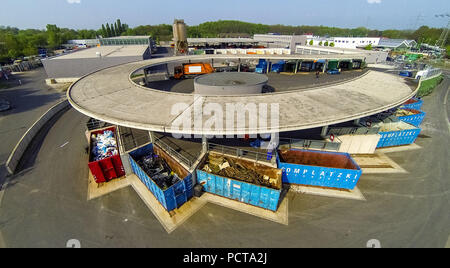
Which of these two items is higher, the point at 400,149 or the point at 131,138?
the point at 131,138

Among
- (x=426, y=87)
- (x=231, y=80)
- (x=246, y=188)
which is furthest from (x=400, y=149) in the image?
(x=426, y=87)

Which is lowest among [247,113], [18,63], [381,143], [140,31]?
[381,143]

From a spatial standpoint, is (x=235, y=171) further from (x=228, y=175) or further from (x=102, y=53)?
(x=102, y=53)

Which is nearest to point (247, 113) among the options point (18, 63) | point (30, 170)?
point (30, 170)

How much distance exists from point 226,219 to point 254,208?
8.10 ft

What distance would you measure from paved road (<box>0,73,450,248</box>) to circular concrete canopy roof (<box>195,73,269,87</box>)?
13.3m

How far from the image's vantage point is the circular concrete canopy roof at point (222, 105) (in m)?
13.3

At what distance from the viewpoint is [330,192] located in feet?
53.7

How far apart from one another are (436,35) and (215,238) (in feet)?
638

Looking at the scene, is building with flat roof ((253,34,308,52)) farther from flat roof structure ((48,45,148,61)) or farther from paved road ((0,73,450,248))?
paved road ((0,73,450,248))

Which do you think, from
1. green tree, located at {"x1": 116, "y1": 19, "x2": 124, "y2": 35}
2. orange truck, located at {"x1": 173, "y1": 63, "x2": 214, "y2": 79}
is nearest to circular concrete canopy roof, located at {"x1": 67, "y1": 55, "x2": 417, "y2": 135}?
orange truck, located at {"x1": 173, "y1": 63, "x2": 214, "y2": 79}

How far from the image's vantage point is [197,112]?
49.3 feet
